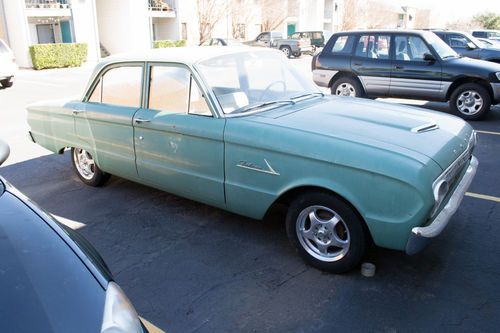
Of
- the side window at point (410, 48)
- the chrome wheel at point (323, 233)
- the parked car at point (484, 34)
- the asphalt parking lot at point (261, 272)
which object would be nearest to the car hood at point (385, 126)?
the chrome wheel at point (323, 233)

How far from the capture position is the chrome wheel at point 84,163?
213 inches

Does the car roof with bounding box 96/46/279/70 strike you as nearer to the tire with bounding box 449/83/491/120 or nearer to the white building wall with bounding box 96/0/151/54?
the tire with bounding box 449/83/491/120

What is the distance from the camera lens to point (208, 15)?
3631 cm

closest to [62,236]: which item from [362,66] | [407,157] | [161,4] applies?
[407,157]

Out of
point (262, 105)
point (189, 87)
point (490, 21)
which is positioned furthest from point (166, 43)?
point (490, 21)

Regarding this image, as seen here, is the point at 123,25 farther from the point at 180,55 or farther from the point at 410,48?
the point at 180,55

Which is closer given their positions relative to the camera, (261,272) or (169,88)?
(261,272)

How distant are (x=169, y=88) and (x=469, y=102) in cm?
698

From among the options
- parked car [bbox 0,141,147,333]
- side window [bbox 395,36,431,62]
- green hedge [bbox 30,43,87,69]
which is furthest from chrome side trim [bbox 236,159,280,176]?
green hedge [bbox 30,43,87,69]

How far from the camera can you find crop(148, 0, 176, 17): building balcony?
31.4 metres

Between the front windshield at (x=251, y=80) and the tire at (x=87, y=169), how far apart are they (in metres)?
2.04

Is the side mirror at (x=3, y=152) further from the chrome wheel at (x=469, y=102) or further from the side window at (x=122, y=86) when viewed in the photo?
the chrome wheel at (x=469, y=102)

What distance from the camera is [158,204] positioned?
4.95 m

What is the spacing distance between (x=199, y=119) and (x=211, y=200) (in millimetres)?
728
